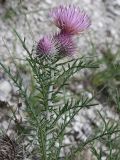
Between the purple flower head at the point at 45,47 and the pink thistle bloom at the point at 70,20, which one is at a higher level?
the pink thistle bloom at the point at 70,20

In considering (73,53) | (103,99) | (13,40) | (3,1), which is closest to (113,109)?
(103,99)

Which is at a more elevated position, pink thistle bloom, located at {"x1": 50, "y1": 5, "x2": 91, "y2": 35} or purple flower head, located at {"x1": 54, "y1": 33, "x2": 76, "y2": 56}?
pink thistle bloom, located at {"x1": 50, "y1": 5, "x2": 91, "y2": 35}
